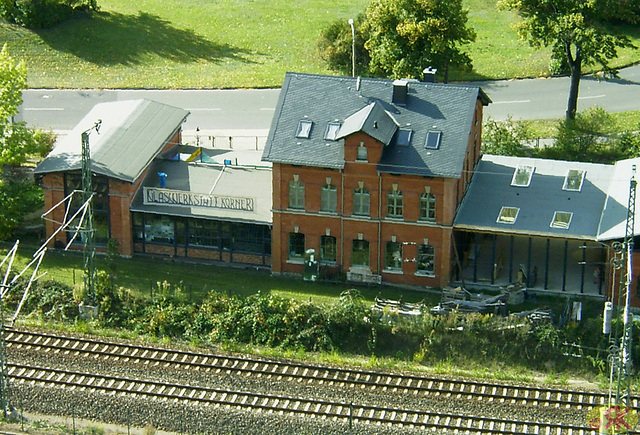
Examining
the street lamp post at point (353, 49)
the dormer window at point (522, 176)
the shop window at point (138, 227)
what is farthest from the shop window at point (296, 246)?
the street lamp post at point (353, 49)

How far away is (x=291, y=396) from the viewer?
56719mm

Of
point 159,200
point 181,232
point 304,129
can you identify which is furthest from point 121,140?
point 304,129

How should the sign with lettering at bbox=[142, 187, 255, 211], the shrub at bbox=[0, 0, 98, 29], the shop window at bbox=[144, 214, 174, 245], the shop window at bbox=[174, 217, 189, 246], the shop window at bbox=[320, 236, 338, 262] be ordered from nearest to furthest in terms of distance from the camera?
the shop window at bbox=[320, 236, 338, 262] → the sign with lettering at bbox=[142, 187, 255, 211] → the shop window at bbox=[174, 217, 189, 246] → the shop window at bbox=[144, 214, 174, 245] → the shrub at bbox=[0, 0, 98, 29]

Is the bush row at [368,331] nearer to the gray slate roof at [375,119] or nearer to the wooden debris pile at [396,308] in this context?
the wooden debris pile at [396,308]

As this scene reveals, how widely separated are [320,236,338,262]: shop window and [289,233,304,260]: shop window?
3.98 ft

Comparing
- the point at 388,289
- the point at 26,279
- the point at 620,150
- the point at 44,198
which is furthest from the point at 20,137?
the point at 620,150

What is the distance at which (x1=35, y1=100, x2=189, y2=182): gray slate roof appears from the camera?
228 ft

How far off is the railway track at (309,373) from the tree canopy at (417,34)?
103ft

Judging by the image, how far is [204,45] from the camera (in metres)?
103

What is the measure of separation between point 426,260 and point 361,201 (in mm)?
4895

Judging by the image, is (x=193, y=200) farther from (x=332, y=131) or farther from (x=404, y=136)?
(x=404, y=136)

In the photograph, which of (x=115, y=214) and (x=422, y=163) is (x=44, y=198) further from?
(x=422, y=163)

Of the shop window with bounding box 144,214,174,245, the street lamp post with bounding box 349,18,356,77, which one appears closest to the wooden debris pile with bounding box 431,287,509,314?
the shop window with bounding box 144,214,174,245

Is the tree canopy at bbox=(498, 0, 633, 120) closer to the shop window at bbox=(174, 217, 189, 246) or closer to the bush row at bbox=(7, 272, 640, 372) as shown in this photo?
the bush row at bbox=(7, 272, 640, 372)
